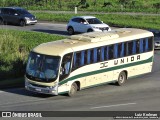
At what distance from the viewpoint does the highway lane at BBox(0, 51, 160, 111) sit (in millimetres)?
22984

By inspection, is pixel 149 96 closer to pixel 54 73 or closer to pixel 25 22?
pixel 54 73

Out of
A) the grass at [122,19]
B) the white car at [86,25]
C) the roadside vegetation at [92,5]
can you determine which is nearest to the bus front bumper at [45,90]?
the white car at [86,25]

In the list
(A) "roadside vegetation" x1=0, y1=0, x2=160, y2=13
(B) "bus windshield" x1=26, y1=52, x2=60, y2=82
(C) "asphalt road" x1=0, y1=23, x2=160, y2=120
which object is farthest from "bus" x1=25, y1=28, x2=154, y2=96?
(A) "roadside vegetation" x1=0, y1=0, x2=160, y2=13

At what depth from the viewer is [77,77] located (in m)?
25.8

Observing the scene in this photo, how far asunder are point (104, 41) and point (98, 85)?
2.34 metres

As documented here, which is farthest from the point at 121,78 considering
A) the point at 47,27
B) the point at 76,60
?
the point at 47,27

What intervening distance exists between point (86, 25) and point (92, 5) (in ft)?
93.4

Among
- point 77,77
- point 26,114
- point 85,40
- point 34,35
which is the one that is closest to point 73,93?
point 77,77

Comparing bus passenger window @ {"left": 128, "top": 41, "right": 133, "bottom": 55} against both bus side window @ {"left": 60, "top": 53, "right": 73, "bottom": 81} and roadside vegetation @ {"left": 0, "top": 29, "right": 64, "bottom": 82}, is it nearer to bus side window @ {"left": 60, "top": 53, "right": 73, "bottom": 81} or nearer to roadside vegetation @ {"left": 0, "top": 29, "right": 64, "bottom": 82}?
bus side window @ {"left": 60, "top": 53, "right": 73, "bottom": 81}

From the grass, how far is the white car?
6936 mm

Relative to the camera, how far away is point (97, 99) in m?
25.0

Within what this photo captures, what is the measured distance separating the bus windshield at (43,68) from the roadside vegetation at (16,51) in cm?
402

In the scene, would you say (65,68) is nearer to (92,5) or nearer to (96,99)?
(96,99)

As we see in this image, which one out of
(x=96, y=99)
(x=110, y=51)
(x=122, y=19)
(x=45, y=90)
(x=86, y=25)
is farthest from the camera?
(x=122, y=19)
